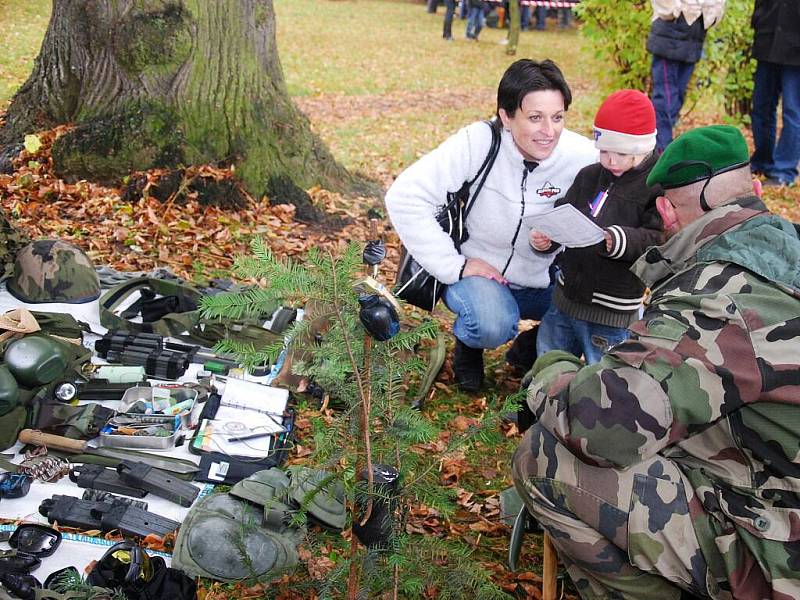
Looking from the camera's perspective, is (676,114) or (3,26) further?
(3,26)

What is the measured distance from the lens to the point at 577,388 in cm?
232

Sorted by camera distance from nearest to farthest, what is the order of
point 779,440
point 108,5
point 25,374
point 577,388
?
point 779,440 < point 577,388 < point 25,374 < point 108,5

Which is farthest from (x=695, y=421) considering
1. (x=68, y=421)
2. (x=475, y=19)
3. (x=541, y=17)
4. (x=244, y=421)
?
(x=541, y=17)

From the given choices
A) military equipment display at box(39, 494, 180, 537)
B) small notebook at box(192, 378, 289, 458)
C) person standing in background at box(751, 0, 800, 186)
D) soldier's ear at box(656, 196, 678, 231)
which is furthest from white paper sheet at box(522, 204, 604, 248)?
person standing in background at box(751, 0, 800, 186)

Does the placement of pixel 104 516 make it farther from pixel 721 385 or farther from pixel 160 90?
A: pixel 160 90

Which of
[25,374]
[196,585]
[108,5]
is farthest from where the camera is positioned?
[108,5]

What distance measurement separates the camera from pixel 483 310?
397 cm

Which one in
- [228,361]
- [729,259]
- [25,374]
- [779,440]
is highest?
[729,259]

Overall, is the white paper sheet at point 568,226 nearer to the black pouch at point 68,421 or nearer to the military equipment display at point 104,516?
the military equipment display at point 104,516

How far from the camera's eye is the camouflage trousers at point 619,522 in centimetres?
231

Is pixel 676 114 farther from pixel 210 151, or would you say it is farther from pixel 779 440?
pixel 779 440

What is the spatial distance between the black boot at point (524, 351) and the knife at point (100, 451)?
1.94 metres

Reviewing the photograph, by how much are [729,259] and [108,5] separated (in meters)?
5.16

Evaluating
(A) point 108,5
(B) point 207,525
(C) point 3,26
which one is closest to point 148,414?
(B) point 207,525
